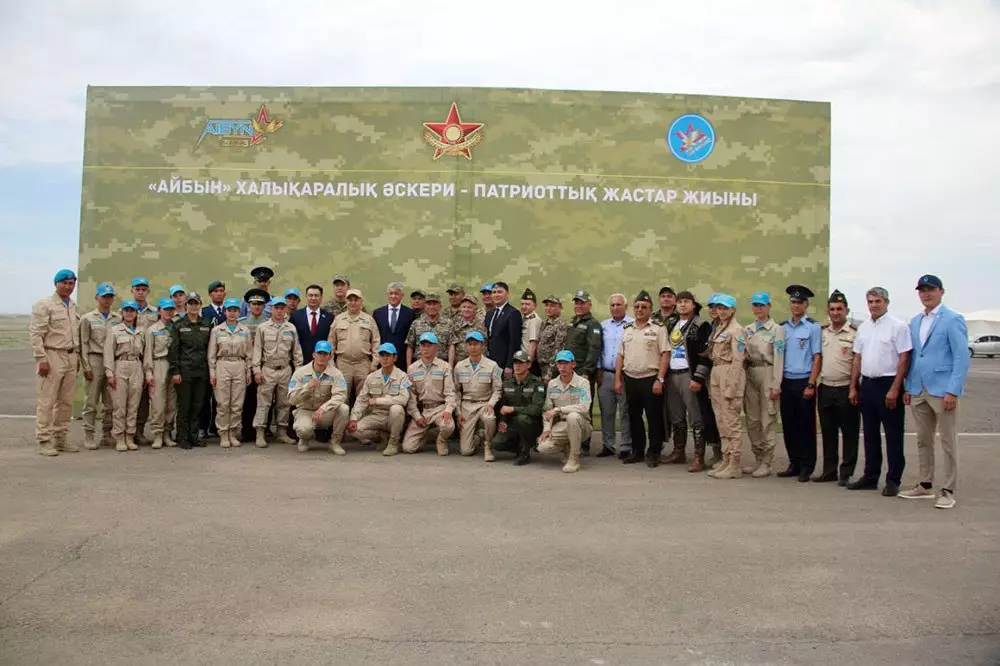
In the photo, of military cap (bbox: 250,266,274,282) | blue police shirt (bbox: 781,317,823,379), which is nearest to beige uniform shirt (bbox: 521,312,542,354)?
blue police shirt (bbox: 781,317,823,379)

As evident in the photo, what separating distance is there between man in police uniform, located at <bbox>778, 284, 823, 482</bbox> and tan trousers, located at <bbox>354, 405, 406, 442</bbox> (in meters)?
3.86

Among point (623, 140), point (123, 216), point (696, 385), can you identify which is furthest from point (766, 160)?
point (123, 216)

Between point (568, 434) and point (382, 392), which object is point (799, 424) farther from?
point (382, 392)

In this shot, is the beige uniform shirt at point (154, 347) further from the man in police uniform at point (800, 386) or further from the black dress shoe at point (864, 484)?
the black dress shoe at point (864, 484)

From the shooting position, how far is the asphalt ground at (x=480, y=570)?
3.17 metres

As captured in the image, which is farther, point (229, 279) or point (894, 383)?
point (229, 279)

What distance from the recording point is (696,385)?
7.24 meters

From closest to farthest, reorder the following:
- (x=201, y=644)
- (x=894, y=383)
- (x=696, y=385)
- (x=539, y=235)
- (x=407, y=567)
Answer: (x=201, y=644), (x=407, y=567), (x=894, y=383), (x=696, y=385), (x=539, y=235)

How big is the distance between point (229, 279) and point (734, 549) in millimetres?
7807

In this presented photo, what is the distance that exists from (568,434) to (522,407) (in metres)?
0.61

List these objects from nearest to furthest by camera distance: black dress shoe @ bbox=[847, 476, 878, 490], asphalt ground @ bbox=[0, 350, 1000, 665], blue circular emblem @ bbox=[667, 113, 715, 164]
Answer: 1. asphalt ground @ bbox=[0, 350, 1000, 665]
2. black dress shoe @ bbox=[847, 476, 878, 490]
3. blue circular emblem @ bbox=[667, 113, 715, 164]

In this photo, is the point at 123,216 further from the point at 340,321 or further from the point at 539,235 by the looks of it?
the point at 539,235

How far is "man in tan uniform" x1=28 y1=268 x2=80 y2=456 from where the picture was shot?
7.58 meters

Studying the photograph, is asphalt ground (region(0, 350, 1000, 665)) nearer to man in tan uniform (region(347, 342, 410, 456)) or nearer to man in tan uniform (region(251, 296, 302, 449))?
man in tan uniform (region(347, 342, 410, 456))
